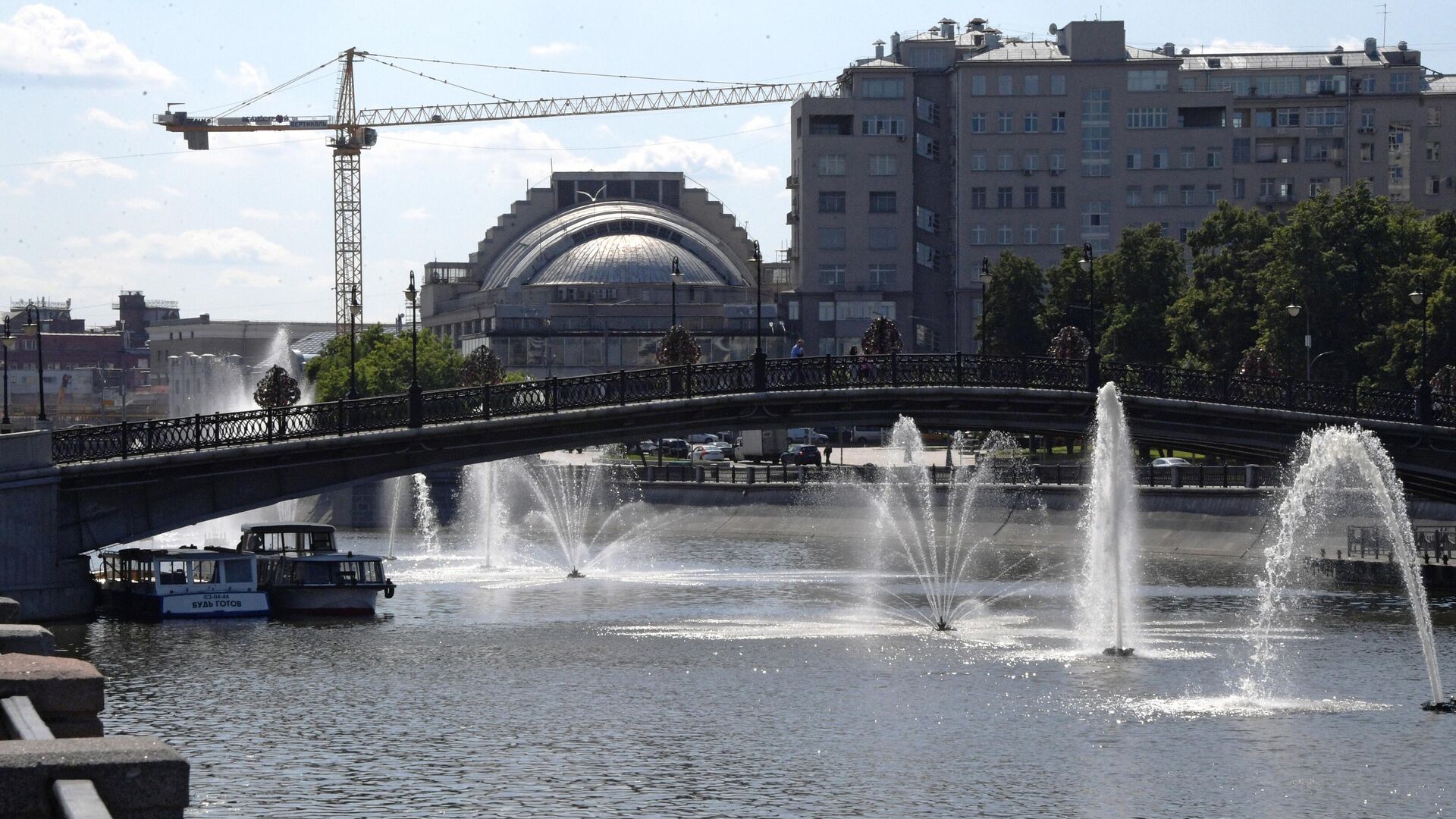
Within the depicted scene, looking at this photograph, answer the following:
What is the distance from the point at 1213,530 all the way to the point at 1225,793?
4807 centimetres

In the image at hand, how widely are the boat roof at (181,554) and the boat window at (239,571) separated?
0.13 metres

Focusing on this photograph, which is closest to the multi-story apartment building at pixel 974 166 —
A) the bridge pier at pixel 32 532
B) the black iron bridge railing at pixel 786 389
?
the black iron bridge railing at pixel 786 389

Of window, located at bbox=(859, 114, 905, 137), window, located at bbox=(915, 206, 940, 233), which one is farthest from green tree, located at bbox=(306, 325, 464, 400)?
window, located at bbox=(915, 206, 940, 233)

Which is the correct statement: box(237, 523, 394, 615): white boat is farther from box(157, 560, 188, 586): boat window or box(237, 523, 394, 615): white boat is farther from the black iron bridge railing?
the black iron bridge railing

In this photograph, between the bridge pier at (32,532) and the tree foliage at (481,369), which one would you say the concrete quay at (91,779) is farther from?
the tree foliage at (481,369)

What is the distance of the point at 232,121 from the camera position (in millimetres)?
198500

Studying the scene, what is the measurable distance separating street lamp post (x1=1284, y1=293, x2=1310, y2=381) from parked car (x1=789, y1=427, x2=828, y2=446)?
2479 inches

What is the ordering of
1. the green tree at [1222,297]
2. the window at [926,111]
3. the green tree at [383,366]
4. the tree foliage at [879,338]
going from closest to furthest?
the tree foliage at [879,338] → the green tree at [1222,297] → the green tree at [383,366] → the window at [926,111]

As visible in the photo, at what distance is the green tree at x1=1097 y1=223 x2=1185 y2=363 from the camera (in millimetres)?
108688

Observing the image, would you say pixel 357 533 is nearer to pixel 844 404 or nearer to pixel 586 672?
pixel 844 404

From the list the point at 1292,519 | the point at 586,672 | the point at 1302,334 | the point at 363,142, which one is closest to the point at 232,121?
the point at 363,142

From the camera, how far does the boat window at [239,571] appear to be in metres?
56.3

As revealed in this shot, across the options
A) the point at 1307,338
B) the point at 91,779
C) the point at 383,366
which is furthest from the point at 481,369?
the point at 91,779

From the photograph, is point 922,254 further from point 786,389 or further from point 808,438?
point 786,389
